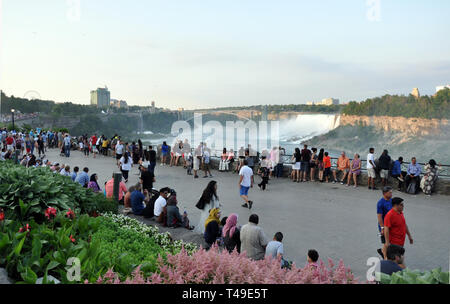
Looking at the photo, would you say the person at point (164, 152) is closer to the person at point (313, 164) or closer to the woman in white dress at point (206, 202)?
the person at point (313, 164)

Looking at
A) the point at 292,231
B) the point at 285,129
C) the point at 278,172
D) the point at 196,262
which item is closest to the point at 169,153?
the point at 278,172

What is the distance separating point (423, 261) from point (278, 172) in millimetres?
8702

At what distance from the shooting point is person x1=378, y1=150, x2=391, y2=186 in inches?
460

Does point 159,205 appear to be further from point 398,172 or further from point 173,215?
point 398,172

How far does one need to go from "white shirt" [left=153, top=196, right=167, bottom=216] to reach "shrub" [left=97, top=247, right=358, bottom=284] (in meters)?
4.00

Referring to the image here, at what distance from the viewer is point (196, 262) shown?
11.1 ft

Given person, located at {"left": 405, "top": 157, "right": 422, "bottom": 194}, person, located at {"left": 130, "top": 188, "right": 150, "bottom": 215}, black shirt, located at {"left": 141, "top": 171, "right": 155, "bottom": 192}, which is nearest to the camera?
person, located at {"left": 130, "top": 188, "right": 150, "bottom": 215}

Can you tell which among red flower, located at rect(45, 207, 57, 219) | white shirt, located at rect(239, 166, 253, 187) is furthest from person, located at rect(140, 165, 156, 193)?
red flower, located at rect(45, 207, 57, 219)

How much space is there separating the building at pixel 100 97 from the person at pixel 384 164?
129 m

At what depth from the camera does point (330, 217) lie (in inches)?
349

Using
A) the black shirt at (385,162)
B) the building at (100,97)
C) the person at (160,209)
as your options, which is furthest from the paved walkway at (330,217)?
the building at (100,97)

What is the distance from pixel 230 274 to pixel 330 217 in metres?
6.22

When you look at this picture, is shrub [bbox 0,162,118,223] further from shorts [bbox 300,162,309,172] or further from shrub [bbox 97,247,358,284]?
shorts [bbox 300,162,309,172]
